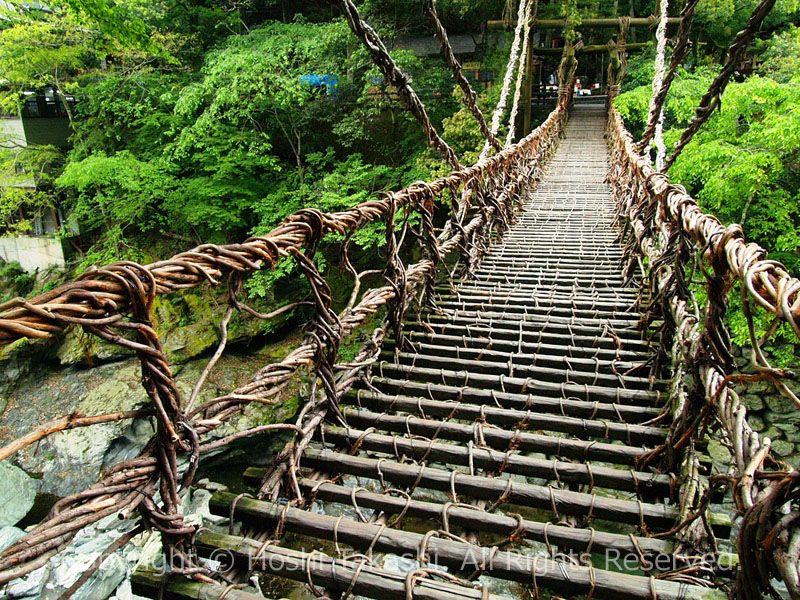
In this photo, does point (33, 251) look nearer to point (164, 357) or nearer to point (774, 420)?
point (164, 357)

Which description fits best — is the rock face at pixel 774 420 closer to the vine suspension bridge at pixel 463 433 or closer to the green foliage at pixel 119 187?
the vine suspension bridge at pixel 463 433

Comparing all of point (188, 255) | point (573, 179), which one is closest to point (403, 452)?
point (188, 255)

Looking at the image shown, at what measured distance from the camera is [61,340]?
986cm

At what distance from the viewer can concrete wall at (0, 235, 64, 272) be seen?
12.1m

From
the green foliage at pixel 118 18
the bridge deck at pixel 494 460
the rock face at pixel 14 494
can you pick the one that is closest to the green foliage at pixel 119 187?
the green foliage at pixel 118 18

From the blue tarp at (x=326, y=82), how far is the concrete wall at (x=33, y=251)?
293 inches

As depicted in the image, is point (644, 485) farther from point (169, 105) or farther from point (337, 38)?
point (169, 105)

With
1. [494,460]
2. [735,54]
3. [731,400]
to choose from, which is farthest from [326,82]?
[731,400]

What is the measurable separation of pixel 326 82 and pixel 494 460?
1030cm

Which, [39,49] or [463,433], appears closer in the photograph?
[463,433]

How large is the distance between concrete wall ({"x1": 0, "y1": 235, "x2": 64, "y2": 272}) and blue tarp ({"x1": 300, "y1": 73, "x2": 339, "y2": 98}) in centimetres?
744

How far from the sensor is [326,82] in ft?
34.1

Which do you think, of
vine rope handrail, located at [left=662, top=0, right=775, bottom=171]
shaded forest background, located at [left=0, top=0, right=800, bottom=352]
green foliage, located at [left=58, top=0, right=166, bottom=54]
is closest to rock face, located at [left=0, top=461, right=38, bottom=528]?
shaded forest background, located at [left=0, top=0, right=800, bottom=352]

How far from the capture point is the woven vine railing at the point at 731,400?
2.71 feet
